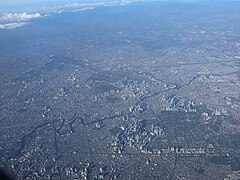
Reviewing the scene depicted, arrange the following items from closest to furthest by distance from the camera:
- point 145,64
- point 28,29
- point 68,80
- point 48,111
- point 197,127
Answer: point 197,127 → point 48,111 → point 68,80 → point 145,64 → point 28,29

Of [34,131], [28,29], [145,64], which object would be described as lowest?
[28,29]

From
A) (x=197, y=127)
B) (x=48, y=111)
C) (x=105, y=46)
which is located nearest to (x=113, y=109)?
(x=48, y=111)

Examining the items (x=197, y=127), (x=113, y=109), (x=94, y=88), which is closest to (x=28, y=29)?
(x=94, y=88)

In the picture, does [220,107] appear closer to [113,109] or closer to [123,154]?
[113,109]

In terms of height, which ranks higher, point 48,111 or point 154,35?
point 48,111

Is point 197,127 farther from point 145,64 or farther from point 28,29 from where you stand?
point 28,29

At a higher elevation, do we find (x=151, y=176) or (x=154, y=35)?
(x=151, y=176)

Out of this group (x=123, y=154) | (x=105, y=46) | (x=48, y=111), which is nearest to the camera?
(x=123, y=154)

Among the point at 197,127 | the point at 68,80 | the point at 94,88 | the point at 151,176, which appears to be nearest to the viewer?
the point at 151,176

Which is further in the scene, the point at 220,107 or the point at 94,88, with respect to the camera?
the point at 94,88
